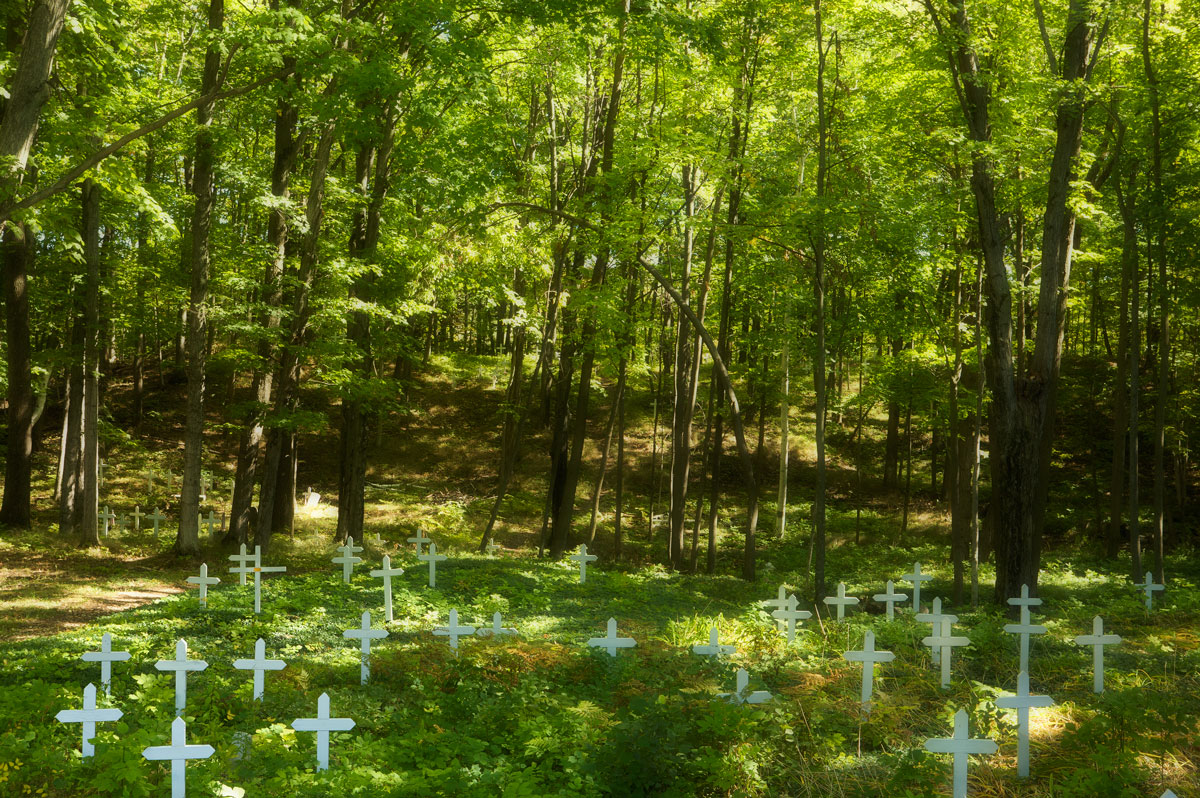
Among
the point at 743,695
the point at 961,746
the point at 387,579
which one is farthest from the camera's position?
the point at 387,579

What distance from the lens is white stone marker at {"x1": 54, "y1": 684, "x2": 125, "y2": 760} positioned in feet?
18.0

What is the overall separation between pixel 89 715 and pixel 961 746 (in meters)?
5.76

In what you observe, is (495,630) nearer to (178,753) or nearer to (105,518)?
(178,753)

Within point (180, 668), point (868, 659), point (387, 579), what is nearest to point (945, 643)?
point (868, 659)

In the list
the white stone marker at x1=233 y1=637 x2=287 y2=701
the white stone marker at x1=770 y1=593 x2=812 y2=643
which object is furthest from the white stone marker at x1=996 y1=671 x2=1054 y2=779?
the white stone marker at x1=233 y1=637 x2=287 y2=701

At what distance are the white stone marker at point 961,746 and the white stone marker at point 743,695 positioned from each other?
153cm

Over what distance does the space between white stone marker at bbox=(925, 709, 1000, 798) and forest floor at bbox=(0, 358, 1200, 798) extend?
0.21 m

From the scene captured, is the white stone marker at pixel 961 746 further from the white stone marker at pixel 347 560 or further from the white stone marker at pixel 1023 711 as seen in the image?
the white stone marker at pixel 347 560

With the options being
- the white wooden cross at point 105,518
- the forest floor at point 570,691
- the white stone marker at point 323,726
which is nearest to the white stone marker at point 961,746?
the forest floor at point 570,691

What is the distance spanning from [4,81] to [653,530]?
19.5 meters

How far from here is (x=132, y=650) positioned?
25.4ft

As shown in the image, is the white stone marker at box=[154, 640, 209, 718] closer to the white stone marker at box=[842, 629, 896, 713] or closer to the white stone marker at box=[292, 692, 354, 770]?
the white stone marker at box=[292, 692, 354, 770]

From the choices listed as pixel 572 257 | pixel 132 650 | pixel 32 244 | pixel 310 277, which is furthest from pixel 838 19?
pixel 32 244

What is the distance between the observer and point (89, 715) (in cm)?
554
